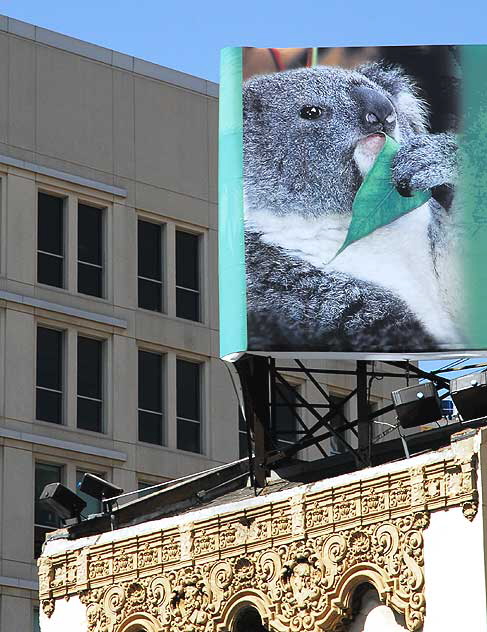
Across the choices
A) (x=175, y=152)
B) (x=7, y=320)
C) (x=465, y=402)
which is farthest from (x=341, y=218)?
(x=175, y=152)

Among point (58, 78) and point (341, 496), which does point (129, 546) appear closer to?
point (341, 496)

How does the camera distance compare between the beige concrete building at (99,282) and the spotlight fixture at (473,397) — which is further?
the beige concrete building at (99,282)

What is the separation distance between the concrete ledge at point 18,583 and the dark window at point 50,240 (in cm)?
844

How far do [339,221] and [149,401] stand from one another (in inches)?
1087

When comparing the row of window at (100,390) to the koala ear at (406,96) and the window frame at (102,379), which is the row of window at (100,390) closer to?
the window frame at (102,379)

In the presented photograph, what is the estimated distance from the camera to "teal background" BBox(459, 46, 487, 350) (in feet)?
128

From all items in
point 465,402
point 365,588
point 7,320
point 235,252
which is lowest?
point 365,588

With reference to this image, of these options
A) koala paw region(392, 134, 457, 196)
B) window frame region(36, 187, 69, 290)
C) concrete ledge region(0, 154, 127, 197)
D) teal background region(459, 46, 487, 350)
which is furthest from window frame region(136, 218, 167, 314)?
teal background region(459, 46, 487, 350)

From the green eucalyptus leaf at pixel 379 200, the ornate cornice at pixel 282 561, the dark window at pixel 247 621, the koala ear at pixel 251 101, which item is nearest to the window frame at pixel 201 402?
the ornate cornice at pixel 282 561

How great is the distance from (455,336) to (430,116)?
153 inches

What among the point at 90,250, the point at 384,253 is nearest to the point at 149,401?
the point at 90,250

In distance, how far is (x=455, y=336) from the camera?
38844 mm

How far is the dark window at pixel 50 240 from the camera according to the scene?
213ft

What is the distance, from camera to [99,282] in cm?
6638
